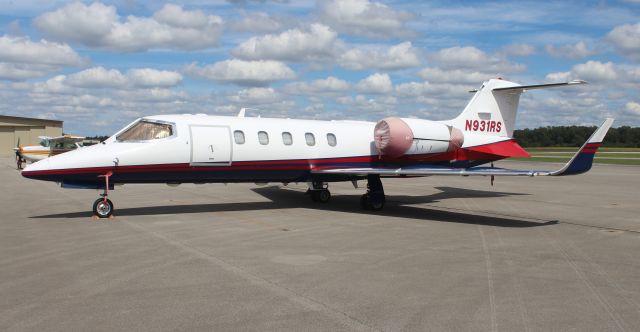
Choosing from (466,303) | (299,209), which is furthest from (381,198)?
(466,303)

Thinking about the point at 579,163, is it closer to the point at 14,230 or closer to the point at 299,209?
the point at 299,209

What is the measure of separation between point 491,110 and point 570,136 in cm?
11128

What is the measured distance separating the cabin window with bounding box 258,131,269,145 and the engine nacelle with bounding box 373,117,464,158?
11.5 ft

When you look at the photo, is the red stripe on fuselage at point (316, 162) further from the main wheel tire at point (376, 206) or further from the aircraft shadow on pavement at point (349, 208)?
the main wheel tire at point (376, 206)

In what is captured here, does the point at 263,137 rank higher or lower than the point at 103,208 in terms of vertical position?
higher

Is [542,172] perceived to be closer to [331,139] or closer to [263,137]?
[331,139]

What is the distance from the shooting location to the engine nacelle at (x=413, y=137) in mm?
16125

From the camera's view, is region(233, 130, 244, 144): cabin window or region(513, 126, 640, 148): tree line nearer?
region(233, 130, 244, 144): cabin window

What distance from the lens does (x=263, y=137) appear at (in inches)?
597

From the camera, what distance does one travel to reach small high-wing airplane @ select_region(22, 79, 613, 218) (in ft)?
42.9

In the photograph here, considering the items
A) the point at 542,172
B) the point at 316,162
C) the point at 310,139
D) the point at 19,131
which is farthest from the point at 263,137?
the point at 19,131

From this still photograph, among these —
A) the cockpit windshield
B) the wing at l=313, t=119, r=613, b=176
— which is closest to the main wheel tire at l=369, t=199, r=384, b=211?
the wing at l=313, t=119, r=613, b=176

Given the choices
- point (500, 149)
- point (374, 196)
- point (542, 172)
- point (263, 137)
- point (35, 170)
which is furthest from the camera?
point (500, 149)

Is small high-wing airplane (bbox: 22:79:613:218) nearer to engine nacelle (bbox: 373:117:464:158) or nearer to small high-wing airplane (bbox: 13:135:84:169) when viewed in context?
engine nacelle (bbox: 373:117:464:158)
